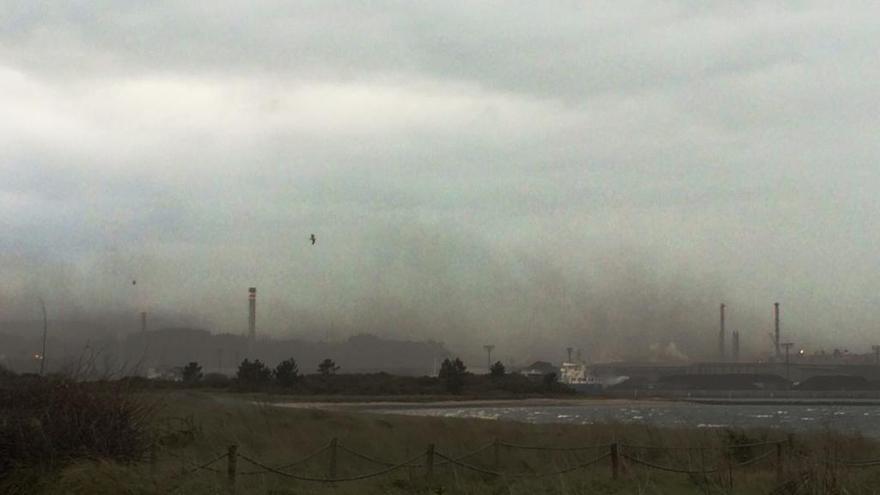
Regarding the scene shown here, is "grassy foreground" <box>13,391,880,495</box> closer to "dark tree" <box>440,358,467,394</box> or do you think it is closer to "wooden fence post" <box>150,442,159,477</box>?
"wooden fence post" <box>150,442,159,477</box>

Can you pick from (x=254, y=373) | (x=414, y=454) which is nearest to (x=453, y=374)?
(x=254, y=373)

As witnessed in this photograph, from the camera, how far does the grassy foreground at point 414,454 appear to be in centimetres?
1411

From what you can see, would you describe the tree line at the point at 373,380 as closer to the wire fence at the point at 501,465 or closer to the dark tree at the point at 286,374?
the dark tree at the point at 286,374

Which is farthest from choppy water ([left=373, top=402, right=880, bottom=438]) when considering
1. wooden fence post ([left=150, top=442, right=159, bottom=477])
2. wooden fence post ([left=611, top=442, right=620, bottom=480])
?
wooden fence post ([left=150, top=442, right=159, bottom=477])

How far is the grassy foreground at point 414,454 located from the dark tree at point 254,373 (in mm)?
56564

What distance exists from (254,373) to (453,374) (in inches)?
1073

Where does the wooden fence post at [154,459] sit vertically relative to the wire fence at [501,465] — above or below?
above

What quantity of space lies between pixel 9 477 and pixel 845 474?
12.6 meters

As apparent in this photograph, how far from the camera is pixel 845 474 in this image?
49.6ft

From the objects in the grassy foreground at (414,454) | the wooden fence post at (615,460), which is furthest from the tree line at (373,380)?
the wooden fence post at (615,460)

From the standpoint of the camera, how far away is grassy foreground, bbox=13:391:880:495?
14.1 metres

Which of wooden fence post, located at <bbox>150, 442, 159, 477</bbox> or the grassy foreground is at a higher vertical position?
wooden fence post, located at <bbox>150, 442, 159, 477</bbox>

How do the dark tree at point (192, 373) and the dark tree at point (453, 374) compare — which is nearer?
the dark tree at point (192, 373)

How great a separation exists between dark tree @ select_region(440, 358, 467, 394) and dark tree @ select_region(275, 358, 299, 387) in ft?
65.7
